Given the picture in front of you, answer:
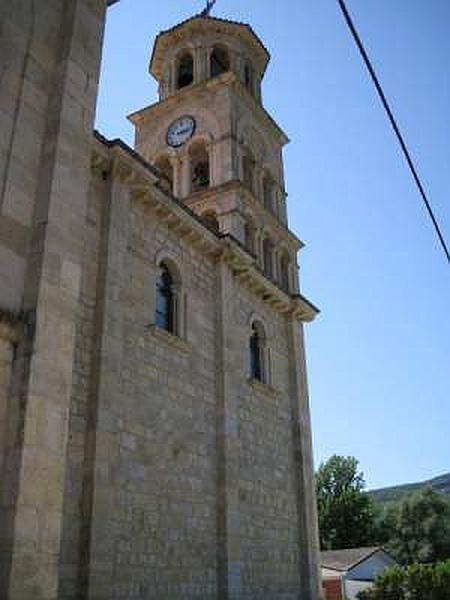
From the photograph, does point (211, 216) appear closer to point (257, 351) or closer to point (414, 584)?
point (257, 351)

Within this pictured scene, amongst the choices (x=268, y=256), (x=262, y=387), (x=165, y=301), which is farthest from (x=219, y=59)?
(x=262, y=387)

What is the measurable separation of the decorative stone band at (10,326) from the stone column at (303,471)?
12.7 m

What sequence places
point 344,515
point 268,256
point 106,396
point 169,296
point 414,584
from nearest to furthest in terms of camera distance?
point 106,396
point 169,296
point 268,256
point 414,584
point 344,515

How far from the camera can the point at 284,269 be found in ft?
69.7

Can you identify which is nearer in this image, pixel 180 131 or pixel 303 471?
pixel 303 471

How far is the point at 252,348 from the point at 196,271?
3459 millimetres

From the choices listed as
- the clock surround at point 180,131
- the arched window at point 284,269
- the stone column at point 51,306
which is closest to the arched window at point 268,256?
the arched window at point 284,269

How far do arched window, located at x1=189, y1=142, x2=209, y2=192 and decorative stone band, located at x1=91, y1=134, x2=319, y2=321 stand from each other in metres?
5.09

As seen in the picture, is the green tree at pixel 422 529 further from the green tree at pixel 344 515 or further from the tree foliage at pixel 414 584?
the tree foliage at pixel 414 584

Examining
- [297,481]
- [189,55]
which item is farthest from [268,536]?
[189,55]

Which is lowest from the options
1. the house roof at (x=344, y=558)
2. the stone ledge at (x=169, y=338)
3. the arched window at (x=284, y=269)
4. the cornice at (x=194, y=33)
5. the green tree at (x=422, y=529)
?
the house roof at (x=344, y=558)

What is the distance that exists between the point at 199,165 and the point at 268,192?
2.73 metres

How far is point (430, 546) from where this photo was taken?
50312 millimetres

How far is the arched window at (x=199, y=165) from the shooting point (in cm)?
2102
